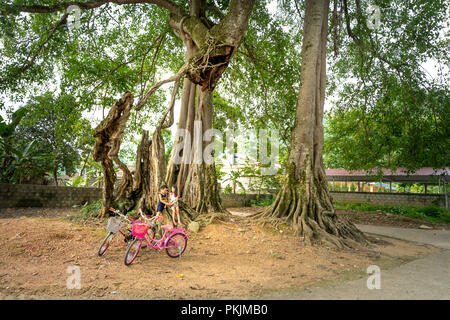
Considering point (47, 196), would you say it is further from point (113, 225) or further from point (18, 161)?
point (113, 225)

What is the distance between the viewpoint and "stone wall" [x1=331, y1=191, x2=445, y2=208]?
1530 centimetres

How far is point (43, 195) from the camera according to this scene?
10367mm

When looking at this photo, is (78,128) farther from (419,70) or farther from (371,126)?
(419,70)

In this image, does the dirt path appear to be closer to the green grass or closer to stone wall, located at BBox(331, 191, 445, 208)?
the green grass

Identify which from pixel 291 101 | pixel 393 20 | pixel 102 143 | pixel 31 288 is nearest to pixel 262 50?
pixel 291 101

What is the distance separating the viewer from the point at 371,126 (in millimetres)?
11992

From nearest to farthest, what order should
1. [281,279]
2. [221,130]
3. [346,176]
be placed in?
[281,279] < [221,130] < [346,176]

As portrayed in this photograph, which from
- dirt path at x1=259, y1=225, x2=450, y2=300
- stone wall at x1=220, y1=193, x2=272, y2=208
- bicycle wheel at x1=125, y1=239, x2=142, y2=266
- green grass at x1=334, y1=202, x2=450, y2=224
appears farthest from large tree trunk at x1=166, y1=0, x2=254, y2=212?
green grass at x1=334, y1=202, x2=450, y2=224

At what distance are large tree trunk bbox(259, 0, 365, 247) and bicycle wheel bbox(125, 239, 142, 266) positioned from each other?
12.1 ft

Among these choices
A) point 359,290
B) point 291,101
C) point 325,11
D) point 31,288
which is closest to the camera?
point 31,288

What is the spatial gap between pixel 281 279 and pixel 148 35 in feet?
36.3

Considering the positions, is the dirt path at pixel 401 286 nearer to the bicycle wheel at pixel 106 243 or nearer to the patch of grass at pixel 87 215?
the bicycle wheel at pixel 106 243

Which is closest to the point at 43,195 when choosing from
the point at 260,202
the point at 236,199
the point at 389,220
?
the point at 236,199

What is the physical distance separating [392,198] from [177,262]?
50.8 feet
